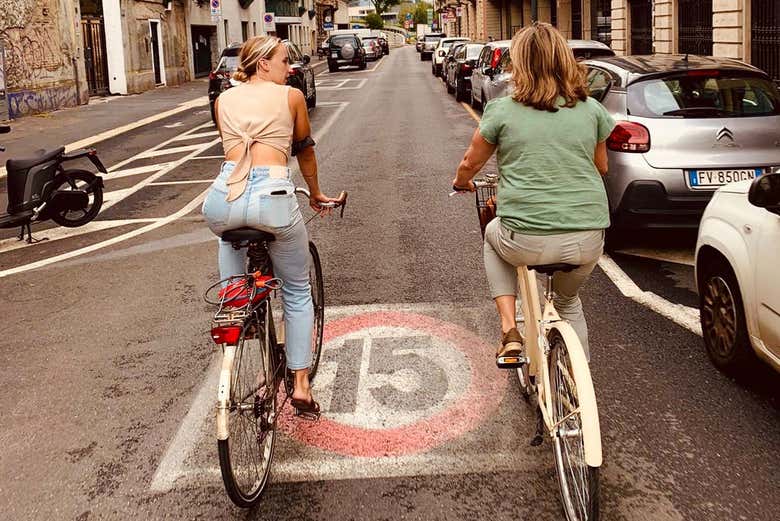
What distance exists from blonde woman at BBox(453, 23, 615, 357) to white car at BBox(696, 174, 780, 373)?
1.00 metres

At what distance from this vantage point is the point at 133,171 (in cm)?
1379

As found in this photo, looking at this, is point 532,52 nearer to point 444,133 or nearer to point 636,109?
point 636,109

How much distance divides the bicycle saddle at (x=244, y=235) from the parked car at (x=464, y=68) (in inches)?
804

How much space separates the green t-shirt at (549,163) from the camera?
3.47 meters

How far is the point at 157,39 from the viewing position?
115 ft

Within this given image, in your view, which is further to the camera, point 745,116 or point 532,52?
point 745,116

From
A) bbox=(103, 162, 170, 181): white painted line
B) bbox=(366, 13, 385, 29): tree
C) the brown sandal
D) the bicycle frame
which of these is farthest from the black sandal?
bbox=(366, 13, 385, 29): tree

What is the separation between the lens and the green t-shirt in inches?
137

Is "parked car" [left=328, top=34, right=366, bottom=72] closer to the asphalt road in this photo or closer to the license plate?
the asphalt road

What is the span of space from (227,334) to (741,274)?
8.59 ft

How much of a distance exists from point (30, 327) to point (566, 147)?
13.8 feet

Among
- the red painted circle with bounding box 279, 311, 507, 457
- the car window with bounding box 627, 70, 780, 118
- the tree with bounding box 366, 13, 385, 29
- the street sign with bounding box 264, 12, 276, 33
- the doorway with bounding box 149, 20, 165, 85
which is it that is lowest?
the red painted circle with bounding box 279, 311, 507, 457

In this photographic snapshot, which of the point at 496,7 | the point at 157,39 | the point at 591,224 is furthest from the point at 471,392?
the point at 496,7

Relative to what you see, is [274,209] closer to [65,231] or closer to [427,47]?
[65,231]
